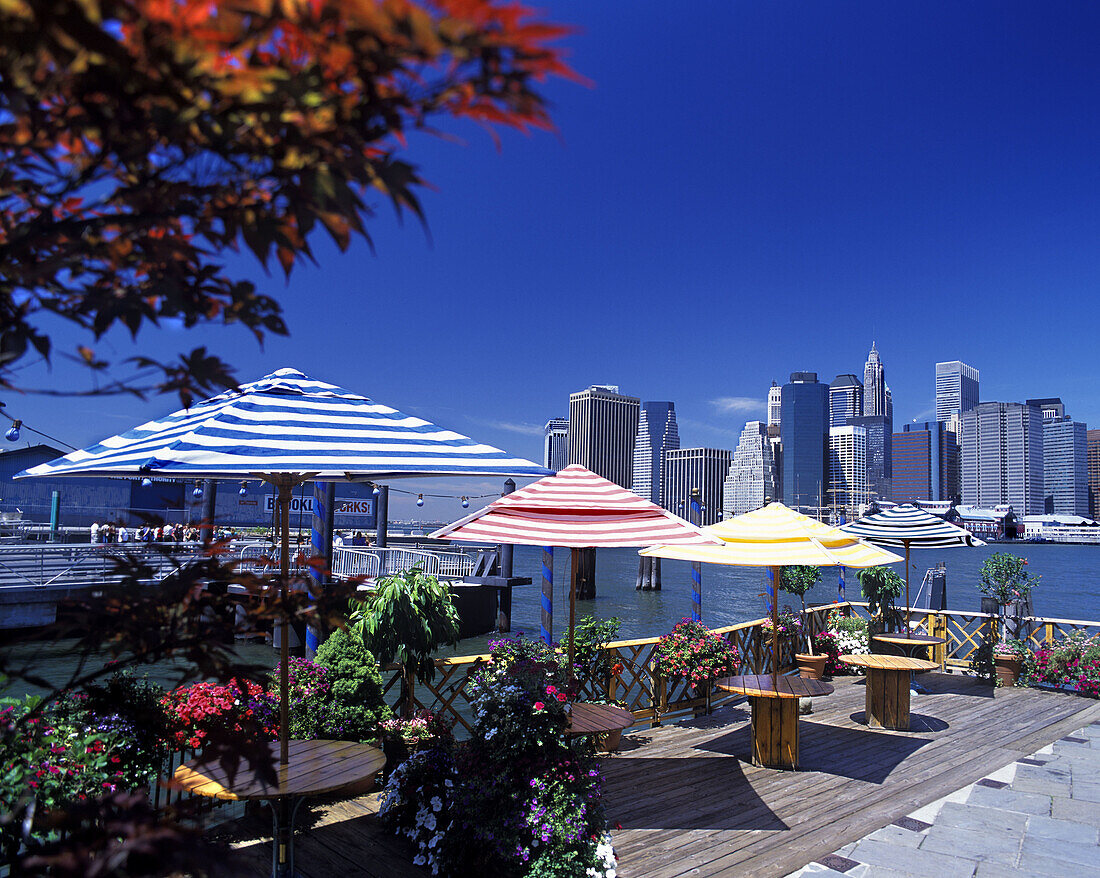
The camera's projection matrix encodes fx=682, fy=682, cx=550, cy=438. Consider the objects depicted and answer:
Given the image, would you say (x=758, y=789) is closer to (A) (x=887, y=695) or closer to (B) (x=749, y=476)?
(A) (x=887, y=695)

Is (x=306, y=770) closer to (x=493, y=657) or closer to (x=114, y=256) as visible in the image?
(x=493, y=657)

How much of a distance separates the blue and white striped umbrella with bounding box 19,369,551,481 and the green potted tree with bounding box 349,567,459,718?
2.18m

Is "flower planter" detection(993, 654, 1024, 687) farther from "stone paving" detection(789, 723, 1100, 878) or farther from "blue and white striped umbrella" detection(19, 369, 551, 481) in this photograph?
"blue and white striped umbrella" detection(19, 369, 551, 481)

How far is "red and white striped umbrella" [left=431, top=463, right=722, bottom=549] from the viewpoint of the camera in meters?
4.52

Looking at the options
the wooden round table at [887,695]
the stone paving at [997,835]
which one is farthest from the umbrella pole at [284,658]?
the wooden round table at [887,695]

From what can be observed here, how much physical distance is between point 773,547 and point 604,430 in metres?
155

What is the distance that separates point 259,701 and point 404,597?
4.79 ft

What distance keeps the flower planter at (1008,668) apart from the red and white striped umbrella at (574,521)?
8.16m

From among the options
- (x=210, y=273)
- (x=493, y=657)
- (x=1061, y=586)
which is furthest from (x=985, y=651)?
(x=1061, y=586)

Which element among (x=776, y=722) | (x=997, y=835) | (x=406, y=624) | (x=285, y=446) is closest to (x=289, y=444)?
(x=285, y=446)

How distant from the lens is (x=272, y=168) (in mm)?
1191

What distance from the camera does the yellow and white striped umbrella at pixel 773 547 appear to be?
5863 millimetres

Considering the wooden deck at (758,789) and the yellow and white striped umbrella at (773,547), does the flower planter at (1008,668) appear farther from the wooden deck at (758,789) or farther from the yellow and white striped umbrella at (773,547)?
the yellow and white striped umbrella at (773,547)

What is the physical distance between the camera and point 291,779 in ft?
10.8
